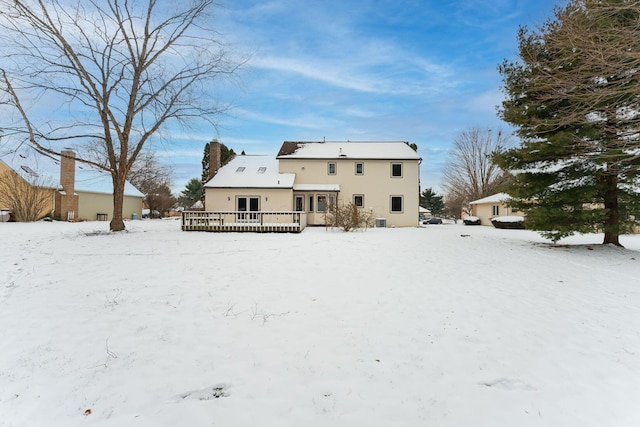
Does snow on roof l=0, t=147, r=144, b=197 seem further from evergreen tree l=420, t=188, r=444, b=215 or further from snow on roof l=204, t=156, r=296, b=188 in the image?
evergreen tree l=420, t=188, r=444, b=215

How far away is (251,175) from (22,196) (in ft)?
52.0

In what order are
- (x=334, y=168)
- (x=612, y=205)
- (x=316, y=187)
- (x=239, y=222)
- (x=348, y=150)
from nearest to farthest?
1. (x=612, y=205)
2. (x=239, y=222)
3. (x=316, y=187)
4. (x=334, y=168)
5. (x=348, y=150)

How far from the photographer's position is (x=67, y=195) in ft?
81.6

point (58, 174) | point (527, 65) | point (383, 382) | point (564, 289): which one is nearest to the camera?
point (383, 382)

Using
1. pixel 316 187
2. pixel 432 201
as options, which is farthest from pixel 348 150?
pixel 432 201

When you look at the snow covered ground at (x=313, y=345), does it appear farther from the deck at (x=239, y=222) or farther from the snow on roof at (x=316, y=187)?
the snow on roof at (x=316, y=187)

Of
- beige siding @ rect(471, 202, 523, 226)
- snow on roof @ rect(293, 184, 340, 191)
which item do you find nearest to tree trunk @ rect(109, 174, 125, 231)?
snow on roof @ rect(293, 184, 340, 191)

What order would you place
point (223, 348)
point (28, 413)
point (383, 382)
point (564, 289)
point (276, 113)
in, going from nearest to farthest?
point (28, 413)
point (383, 382)
point (223, 348)
point (564, 289)
point (276, 113)

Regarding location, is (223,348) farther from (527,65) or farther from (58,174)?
(58,174)

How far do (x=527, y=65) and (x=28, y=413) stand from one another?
14.2 meters

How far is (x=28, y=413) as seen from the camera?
2836 mm

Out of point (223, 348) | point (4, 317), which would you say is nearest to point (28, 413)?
point (223, 348)

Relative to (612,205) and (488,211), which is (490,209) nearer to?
(488,211)

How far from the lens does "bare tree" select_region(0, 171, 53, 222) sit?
71.9 feet
